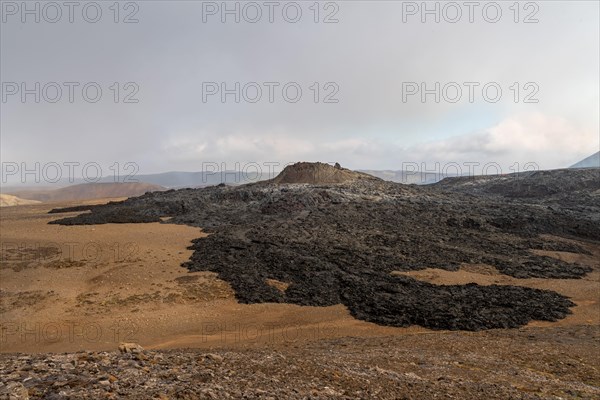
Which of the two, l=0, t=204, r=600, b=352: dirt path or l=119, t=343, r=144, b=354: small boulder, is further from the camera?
l=0, t=204, r=600, b=352: dirt path

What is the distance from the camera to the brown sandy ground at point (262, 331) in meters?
6.60

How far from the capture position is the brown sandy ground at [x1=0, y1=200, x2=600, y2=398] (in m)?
6.60

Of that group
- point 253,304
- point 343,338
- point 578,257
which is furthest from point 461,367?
point 578,257

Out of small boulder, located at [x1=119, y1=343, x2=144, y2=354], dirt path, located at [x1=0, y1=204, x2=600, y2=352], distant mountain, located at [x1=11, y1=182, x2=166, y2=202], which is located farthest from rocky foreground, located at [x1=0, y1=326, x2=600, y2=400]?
distant mountain, located at [x1=11, y1=182, x2=166, y2=202]

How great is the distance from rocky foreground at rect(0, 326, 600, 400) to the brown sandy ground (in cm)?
4

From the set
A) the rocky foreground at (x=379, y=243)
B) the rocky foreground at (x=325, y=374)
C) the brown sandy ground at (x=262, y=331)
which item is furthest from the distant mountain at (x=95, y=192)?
the rocky foreground at (x=325, y=374)

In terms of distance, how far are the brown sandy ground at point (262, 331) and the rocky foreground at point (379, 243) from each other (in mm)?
938

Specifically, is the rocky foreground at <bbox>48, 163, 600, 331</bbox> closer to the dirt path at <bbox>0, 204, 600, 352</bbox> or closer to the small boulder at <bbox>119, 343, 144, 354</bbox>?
the dirt path at <bbox>0, 204, 600, 352</bbox>

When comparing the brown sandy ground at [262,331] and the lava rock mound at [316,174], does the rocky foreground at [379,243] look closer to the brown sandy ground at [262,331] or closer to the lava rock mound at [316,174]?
the lava rock mound at [316,174]

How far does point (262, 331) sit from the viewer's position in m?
12.5

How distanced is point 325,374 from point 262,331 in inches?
262

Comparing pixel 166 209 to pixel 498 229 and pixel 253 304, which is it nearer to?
pixel 253 304

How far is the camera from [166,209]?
33.2 meters

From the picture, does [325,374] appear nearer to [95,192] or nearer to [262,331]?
[262,331]
